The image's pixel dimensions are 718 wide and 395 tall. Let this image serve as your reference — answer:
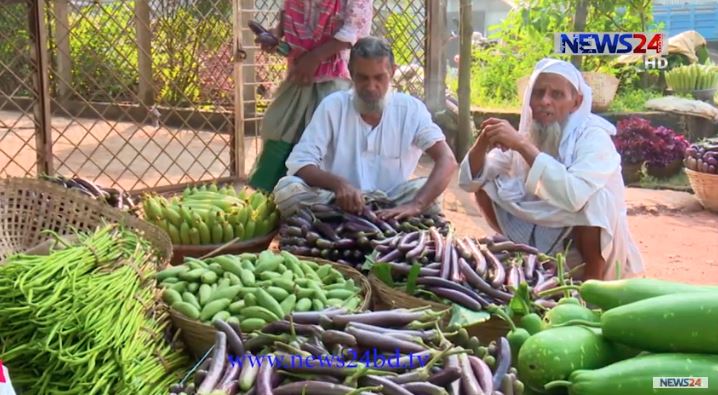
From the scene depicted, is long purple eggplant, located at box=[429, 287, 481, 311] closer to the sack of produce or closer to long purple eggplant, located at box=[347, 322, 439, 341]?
the sack of produce

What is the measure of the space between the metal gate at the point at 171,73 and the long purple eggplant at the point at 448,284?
4927 millimetres

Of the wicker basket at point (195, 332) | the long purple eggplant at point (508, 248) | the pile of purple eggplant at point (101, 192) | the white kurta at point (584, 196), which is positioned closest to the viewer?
the wicker basket at point (195, 332)

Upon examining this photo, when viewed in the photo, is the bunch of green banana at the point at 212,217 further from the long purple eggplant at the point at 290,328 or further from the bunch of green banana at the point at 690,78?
the bunch of green banana at the point at 690,78

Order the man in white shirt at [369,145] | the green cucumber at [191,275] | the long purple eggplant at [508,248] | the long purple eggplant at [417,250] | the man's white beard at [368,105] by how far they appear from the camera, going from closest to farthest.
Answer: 1. the green cucumber at [191,275]
2. the long purple eggplant at [417,250]
3. the long purple eggplant at [508,248]
4. the man in white shirt at [369,145]
5. the man's white beard at [368,105]

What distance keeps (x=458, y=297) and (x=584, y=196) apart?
4.07 feet

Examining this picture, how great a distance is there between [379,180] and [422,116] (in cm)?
42

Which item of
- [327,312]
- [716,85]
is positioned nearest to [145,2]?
[327,312]

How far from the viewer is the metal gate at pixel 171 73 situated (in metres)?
7.60

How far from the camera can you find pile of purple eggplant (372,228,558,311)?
8.86 feet

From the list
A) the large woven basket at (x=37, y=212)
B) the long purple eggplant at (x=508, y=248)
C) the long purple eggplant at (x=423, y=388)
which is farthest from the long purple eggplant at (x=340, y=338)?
the large woven basket at (x=37, y=212)

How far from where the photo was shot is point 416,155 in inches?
170

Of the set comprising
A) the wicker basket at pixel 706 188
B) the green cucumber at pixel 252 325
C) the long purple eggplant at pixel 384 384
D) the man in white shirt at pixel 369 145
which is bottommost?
the wicker basket at pixel 706 188

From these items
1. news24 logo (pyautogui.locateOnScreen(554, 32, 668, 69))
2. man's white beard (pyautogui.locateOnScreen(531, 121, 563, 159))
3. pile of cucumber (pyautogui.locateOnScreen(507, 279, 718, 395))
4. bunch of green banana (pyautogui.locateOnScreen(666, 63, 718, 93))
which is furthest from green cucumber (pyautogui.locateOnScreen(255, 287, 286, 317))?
bunch of green banana (pyautogui.locateOnScreen(666, 63, 718, 93))

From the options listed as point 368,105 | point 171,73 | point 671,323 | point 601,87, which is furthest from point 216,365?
point 601,87
